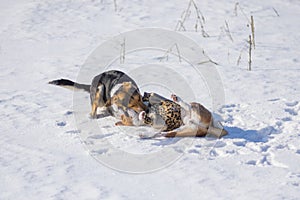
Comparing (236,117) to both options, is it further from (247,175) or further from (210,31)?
(210,31)

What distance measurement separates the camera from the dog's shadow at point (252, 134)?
12.3 feet

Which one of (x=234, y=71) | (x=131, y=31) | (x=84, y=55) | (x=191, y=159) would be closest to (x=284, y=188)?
(x=191, y=159)

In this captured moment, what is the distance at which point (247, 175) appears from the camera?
331cm

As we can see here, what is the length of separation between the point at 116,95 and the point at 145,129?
13.2 inches

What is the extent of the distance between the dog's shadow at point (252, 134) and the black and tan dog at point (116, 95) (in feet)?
2.23

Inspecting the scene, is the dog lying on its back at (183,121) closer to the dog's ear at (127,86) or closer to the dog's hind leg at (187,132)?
the dog's hind leg at (187,132)

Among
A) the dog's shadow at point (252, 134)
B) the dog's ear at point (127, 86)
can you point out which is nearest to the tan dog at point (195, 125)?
the dog's shadow at point (252, 134)

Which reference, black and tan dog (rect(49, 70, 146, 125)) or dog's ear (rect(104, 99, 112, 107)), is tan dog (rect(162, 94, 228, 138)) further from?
dog's ear (rect(104, 99, 112, 107))

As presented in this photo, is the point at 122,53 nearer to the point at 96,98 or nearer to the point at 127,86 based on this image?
the point at 96,98

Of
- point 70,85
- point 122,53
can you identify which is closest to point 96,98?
point 70,85

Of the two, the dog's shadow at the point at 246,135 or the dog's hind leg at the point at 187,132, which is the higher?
the dog's hind leg at the point at 187,132

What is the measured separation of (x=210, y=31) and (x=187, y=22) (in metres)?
0.44

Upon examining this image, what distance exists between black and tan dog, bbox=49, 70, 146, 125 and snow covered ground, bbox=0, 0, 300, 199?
135 millimetres

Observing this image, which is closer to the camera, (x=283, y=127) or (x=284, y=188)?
(x=284, y=188)
